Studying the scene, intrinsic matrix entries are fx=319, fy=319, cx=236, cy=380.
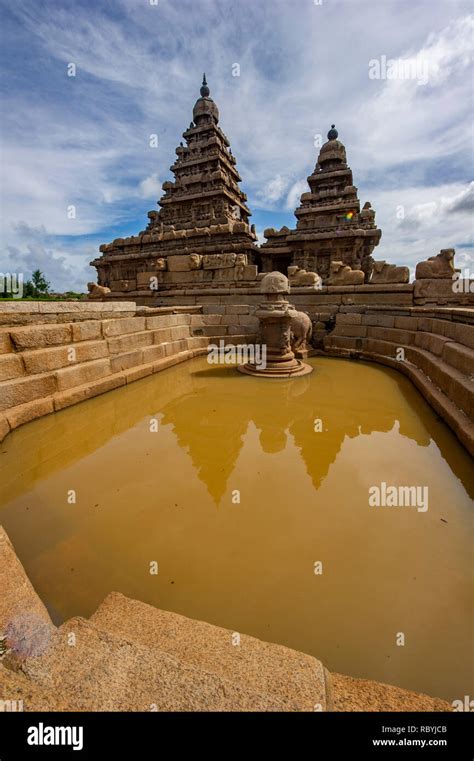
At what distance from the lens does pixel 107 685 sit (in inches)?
41.3

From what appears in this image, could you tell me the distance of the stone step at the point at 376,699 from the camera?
112cm

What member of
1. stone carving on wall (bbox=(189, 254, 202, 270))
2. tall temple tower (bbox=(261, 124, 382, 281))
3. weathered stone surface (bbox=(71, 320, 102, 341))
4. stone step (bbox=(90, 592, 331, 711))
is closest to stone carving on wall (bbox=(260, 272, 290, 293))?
weathered stone surface (bbox=(71, 320, 102, 341))

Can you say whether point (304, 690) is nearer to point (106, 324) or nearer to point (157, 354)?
point (106, 324)

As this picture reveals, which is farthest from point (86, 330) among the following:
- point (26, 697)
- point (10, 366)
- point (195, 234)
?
point (195, 234)

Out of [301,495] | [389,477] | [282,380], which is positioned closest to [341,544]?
[301,495]

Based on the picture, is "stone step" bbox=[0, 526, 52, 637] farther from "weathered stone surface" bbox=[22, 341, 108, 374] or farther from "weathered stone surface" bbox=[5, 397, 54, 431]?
"weathered stone surface" bbox=[22, 341, 108, 374]

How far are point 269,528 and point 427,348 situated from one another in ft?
18.4

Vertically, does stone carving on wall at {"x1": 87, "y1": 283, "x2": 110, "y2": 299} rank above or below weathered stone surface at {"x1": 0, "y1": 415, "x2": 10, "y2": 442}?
above

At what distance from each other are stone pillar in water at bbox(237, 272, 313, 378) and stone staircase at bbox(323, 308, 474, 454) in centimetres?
202

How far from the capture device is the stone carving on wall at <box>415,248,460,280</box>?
26.2 feet

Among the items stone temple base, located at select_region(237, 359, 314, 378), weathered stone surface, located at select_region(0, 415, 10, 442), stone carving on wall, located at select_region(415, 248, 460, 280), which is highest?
stone carving on wall, located at select_region(415, 248, 460, 280)

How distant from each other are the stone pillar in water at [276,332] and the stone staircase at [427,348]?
202cm

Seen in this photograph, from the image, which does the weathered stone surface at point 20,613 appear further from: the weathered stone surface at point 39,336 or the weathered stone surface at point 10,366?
the weathered stone surface at point 39,336
